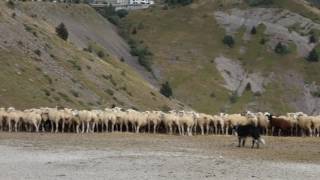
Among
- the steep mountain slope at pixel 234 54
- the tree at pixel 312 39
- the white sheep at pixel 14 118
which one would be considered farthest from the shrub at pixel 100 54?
the white sheep at pixel 14 118

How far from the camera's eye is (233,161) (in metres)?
31.4

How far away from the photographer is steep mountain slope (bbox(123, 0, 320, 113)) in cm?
11731

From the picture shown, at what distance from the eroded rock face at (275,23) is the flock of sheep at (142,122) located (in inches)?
3259

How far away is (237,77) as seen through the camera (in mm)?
125625

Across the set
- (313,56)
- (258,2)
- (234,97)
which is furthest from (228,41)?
(234,97)

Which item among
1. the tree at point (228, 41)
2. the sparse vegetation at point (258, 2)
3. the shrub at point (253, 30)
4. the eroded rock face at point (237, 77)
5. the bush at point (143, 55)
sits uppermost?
the sparse vegetation at point (258, 2)

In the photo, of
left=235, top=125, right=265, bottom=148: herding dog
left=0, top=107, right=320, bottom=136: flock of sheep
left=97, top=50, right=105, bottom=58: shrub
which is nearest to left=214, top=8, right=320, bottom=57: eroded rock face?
left=97, top=50, right=105, bottom=58: shrub

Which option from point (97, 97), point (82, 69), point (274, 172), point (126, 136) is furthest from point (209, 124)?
point (82, 69)

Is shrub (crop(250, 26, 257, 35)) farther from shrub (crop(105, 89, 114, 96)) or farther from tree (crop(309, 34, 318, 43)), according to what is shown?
shrub (crop(105, 89, 114, 96))

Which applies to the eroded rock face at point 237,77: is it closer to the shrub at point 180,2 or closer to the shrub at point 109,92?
the shrub at point 180,2

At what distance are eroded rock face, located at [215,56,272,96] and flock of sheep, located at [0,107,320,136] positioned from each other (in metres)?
69.3

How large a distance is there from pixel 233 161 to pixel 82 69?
177 feet

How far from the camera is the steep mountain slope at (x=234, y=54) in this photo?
117312 millimetres

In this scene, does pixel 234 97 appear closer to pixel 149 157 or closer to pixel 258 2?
pixel 258 2
